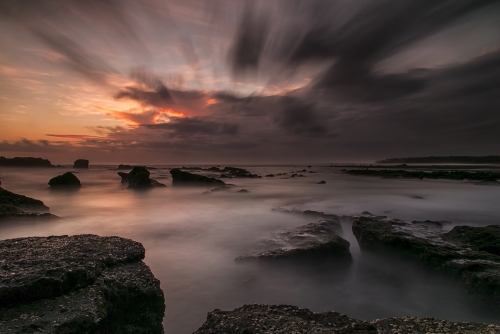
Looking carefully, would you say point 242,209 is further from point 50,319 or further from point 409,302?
point 50,319

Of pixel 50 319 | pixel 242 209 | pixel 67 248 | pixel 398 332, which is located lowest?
pixel 242 209

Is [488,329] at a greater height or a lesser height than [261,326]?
greater

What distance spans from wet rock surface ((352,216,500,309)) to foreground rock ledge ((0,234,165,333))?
16.8 ft

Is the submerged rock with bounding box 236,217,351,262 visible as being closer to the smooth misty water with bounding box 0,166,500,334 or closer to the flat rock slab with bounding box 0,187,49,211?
the smooth misty water with bounding box 0,166,500,334

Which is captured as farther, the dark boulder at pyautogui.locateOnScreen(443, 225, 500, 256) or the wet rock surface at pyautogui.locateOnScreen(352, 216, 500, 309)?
the dark boulder at pyautogui.locateOnScreen(443, 225, 500, 256)

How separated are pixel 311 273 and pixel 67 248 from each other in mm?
4679

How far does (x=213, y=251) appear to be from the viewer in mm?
7246

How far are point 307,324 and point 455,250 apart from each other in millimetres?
4496

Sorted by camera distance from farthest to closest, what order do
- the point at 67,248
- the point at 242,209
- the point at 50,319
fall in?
the point at 242,209 → the point at 67,248 → the point at 50,319

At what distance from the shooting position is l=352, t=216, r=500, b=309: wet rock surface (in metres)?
4.02

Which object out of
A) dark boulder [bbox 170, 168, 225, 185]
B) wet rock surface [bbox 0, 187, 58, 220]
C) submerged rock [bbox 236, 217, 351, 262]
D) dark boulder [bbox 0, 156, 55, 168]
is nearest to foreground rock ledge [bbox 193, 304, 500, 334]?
submerged rock [bbox 236, 217, 351, 262]

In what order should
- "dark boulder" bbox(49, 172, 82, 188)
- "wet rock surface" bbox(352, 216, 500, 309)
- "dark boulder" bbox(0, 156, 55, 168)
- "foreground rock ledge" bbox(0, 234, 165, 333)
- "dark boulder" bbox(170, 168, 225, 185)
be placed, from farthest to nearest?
"dark boulder" bbox(0, 156, 55, 168), "dark boulder" bbox(170, 168, 225, 185), "dark boulder" bbox(49, 172, 82, 188), "wet rock surface" bbox(352, 216, 500, 309), "foreground rock ledge" bbox(0, 234, 165, 333)

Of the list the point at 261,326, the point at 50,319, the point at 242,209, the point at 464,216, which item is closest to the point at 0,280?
the point at 50,319

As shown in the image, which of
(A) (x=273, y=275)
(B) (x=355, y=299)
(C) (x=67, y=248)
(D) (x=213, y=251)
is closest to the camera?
(C) (x=67, y=248)
